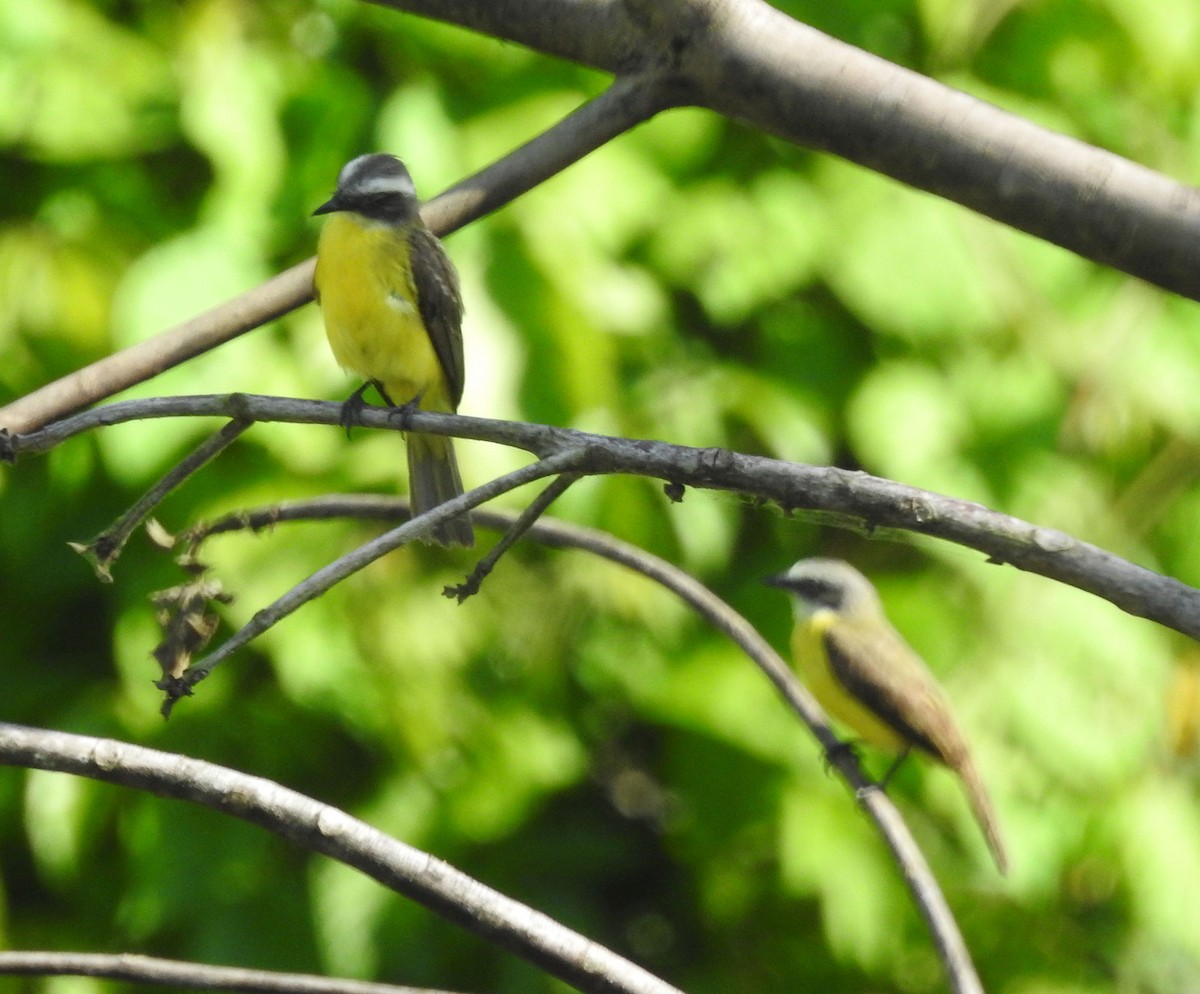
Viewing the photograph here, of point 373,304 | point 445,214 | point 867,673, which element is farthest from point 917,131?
point 867,673

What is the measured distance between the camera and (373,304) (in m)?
3.49

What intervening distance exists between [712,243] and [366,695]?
168 centimetres

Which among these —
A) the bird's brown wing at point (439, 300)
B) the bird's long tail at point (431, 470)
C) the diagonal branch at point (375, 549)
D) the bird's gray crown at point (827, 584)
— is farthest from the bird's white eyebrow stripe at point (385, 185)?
the diagonal branch at point (375, 549)

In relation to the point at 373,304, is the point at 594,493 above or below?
below

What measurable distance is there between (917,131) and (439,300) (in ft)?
7.06

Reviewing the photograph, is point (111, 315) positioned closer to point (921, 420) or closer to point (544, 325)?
point (544, 325)

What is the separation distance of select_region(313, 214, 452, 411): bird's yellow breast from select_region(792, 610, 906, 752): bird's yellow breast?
5.64ft

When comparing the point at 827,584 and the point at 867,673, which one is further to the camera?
the point at 867,673

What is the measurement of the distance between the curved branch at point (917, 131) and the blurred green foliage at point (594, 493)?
2112mm

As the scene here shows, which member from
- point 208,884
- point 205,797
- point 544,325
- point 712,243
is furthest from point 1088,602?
point 205,797

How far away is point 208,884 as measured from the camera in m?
3.97

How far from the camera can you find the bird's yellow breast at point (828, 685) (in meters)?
4.63

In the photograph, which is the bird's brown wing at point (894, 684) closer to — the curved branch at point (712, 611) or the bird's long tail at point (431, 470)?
the curved branch at point (712, 611)

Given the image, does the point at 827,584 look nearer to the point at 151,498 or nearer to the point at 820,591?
the point at 820,591
